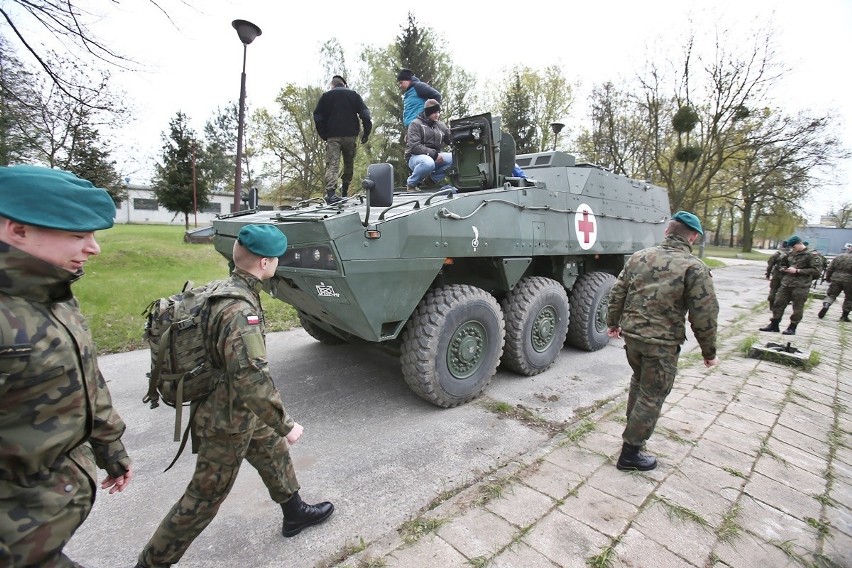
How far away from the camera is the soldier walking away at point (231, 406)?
164 cm

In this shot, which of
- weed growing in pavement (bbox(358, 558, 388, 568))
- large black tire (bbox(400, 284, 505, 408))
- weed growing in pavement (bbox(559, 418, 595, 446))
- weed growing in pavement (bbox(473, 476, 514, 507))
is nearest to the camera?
weed growing in pavement (bbox(358, 558, 388, 568))

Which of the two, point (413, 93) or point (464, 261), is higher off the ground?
point (413, 93)

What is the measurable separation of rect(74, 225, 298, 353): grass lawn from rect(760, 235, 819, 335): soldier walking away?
769 cm

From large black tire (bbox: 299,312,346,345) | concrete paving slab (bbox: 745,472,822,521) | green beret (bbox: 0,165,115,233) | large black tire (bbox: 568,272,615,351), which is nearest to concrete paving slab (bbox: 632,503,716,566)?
concrete paving slab (bbox: 745,472,822,521)

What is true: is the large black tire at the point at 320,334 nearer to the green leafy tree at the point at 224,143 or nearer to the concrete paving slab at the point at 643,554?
the concrete paving slab at the point at 643,554

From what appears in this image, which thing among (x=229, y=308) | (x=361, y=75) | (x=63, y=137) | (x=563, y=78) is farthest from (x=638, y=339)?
(x=563, y=78)

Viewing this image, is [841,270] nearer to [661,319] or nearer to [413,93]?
[661,319]

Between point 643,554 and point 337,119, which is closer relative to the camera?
point 643,554

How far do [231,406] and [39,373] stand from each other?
2.42 ft

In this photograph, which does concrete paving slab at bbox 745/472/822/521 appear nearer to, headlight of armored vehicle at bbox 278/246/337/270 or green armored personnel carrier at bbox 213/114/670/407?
green armored personnel carrier at bbox 213/114/670/407

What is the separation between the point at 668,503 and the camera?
2.39m

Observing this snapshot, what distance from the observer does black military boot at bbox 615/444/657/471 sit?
269 centimetres

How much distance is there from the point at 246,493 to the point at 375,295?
1385mm

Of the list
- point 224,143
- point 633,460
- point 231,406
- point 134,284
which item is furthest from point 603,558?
point 224,143
